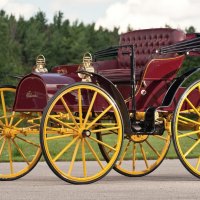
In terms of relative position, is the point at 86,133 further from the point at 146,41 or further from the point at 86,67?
the point at 146,41

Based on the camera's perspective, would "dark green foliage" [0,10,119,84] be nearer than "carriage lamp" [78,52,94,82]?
No

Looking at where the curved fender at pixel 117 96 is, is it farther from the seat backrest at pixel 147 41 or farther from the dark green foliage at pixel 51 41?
the dark green foliage at pixel 51 41

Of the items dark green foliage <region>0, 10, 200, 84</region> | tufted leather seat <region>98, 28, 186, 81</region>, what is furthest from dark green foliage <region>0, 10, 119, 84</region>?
tufted leather seat <region>98, 28, 186, 81</region>

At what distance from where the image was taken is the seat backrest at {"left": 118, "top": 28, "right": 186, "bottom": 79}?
888 centimetres

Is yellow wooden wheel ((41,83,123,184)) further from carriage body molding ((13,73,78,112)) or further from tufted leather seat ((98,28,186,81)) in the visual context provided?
tufted leather seat ((98,28,186,81))

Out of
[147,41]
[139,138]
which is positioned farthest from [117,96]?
[147,41]

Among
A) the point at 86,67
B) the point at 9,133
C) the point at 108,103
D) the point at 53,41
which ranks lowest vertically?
the point at 9,133

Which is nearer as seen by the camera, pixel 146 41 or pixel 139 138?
pixel 139 138

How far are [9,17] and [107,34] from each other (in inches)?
518

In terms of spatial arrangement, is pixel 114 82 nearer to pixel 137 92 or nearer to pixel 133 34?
pixel 137 92

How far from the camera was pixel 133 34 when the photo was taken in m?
9.31

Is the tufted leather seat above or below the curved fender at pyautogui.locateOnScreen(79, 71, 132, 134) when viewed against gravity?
above

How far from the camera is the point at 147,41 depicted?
909 cm

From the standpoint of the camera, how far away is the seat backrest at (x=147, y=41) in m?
8.88
